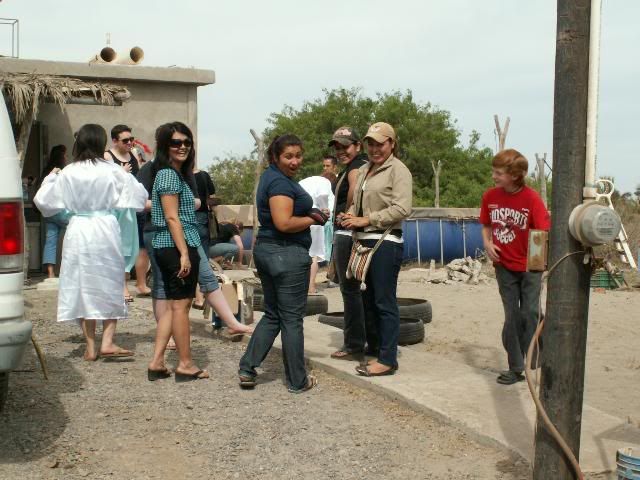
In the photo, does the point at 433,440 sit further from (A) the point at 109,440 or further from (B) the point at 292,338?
(A) the point at 109,440

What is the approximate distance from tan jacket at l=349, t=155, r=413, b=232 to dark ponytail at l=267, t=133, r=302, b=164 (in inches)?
24.5

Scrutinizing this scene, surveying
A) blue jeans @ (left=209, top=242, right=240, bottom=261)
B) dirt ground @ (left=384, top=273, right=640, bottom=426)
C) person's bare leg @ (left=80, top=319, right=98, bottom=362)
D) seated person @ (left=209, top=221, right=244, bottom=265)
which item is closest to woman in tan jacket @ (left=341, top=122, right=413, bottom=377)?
dirt ground @ (left=384, top=273, right=640, bottom=426)

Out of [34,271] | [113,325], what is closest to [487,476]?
[113,325]

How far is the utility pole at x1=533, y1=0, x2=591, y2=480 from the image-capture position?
4328 millimetres

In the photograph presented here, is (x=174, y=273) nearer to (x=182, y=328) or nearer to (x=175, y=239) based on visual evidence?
(x=175, y=239)

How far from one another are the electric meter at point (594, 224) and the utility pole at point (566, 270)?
0.09 metres

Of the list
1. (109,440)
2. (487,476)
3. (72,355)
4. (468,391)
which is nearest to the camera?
(487,476)

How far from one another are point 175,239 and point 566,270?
9.72 ft

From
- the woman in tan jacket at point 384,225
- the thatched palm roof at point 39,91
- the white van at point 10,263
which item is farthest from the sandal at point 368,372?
the thatched palm roof at point 39,91

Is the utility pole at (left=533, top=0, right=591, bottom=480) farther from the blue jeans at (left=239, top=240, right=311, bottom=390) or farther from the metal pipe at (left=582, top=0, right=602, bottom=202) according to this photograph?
the blue jeans at (left=239, top=240, right=311, bottom=390)

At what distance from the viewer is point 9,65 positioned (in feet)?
45.1

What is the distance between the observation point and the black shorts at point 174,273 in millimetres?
6570

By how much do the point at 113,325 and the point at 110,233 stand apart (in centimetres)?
72

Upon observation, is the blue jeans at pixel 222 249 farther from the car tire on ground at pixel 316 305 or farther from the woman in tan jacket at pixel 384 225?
the woman in tan jacket at pixel 384 225
